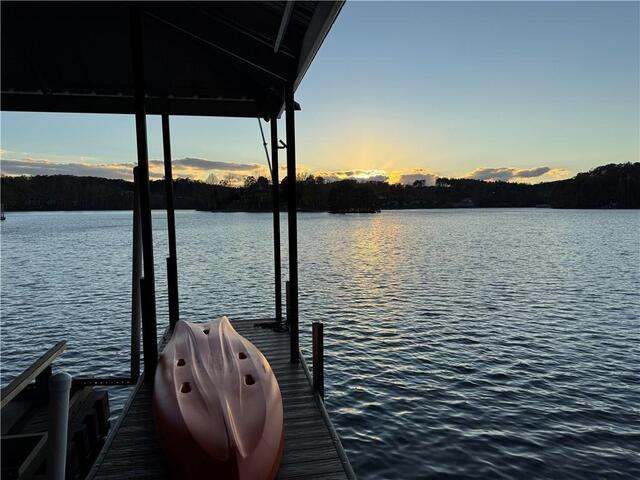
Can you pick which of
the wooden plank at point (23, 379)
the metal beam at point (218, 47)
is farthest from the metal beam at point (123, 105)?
the wooden plank at point (23, 379)

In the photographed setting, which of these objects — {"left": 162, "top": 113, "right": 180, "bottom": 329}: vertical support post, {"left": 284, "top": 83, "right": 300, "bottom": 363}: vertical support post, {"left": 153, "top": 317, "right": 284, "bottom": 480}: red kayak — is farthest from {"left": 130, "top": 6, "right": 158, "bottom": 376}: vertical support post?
{"left": 162, "top": 113, "right": 180, "bottom": 329}: vertical support post

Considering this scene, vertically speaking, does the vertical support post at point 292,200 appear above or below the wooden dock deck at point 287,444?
above

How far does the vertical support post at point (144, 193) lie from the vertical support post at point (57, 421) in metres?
3.43

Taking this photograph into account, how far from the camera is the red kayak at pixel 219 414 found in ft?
14.2

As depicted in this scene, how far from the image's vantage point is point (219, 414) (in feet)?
15.4

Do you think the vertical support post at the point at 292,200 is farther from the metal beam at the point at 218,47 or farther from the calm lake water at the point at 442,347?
the calm lake water at the point at 442,347

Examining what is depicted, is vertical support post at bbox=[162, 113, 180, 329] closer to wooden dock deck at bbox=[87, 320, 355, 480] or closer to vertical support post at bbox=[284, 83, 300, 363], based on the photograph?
wooden dock deck at bbox=[87, 320, 355, 480]

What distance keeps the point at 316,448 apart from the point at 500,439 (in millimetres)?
5162

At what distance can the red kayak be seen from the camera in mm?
4332

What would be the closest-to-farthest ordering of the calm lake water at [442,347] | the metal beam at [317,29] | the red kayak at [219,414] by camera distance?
the red kayak at [219,414]
the metal beam at [317,29]
the calm lake water at [442,347]

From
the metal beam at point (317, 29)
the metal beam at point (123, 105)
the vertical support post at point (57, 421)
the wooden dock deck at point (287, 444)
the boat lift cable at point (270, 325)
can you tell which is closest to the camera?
the vertical support post at point (57, 421)

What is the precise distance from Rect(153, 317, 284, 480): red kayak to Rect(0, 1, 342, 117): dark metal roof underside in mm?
4613

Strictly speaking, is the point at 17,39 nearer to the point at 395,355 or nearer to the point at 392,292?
the point at 395,355

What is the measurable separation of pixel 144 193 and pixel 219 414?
4.04m
